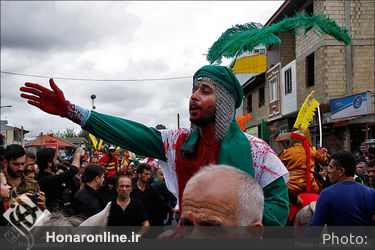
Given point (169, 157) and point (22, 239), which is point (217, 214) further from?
point (169, 157)

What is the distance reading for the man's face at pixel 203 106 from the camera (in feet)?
7.71

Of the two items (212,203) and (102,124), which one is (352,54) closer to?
(102,124)

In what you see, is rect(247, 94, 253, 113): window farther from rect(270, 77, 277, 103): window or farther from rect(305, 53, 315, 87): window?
rect(305, 53, 315, 87): window

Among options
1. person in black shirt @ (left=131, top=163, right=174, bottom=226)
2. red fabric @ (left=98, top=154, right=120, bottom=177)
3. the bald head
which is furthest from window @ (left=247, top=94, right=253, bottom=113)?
the bald head

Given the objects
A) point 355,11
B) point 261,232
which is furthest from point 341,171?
point 355,11

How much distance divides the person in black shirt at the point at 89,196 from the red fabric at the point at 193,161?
2.79 meters

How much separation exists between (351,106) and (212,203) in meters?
14.8

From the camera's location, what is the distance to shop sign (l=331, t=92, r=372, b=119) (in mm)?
14359

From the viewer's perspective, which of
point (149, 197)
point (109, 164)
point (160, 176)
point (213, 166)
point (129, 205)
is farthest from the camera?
point (109, 164)

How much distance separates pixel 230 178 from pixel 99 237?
1.80ft

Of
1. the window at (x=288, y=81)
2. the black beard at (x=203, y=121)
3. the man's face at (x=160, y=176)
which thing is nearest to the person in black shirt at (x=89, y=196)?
the man's face at (x=160, y=176)

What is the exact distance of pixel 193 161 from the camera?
234 centimetres

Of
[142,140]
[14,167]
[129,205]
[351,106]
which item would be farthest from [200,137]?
[351,106]

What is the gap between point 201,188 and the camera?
1.64 metres
